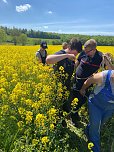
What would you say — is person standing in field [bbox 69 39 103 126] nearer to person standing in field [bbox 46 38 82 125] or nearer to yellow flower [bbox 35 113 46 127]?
person standing in field [bbox 46 38 82 125]

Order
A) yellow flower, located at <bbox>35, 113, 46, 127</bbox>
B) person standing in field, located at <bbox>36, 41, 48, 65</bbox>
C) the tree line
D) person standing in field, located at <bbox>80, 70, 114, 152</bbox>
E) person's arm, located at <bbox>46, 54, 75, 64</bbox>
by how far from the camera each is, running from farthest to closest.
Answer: the tree line < person standing in field, located at <bbox>36, 41, 48, 65</bbox> < person's arm, located at <bbox>46, 54, 75, 64</bbox> < person standing in field, located at <bbox>80, 70, 114, 152</bbox> < yellow flower, located at <bbox>35, 113, 46, 127</bbox>

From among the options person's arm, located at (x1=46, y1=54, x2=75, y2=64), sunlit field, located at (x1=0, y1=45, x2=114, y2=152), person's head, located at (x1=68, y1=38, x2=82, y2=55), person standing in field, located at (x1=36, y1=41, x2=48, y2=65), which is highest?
person's head, located at (x1=68, y1=38, x2=82, y2=55)

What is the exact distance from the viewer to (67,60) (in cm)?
654

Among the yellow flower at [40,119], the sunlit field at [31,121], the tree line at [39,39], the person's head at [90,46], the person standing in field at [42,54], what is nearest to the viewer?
the yellow flower at [40,119]

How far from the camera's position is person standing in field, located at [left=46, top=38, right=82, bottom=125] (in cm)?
597

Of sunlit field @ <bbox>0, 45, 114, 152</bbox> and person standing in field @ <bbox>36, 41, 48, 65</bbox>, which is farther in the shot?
person standing in field @ <bbox>36, 41, 48, 65</bbox>

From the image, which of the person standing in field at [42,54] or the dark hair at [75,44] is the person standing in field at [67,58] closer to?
the dark hair at [75,44]

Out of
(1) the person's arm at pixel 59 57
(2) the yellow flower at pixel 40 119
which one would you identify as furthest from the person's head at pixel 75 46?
(2) the yellow flower at pixel 40 119

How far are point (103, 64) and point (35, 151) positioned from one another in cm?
220

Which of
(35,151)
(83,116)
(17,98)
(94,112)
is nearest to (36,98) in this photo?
(17,98)

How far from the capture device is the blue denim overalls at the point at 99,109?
16.9 feet

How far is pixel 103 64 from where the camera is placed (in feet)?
19.5

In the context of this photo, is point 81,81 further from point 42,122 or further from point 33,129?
point 42,122

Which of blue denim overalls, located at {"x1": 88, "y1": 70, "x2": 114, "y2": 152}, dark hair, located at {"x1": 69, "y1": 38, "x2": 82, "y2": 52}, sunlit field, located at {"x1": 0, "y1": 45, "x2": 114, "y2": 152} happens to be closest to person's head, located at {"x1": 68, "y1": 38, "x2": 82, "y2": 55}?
dark hair, located at {"x1": 69, "y1": 38, "x2": 82, "y2": 52}
